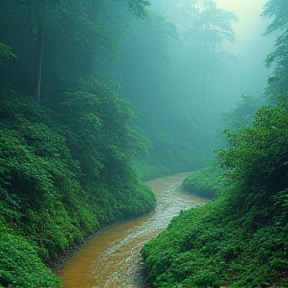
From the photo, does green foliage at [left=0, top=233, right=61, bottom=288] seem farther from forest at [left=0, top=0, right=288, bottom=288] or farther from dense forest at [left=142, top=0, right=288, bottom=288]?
dense forest at [left=142, top=0, right=288, bottom=288]

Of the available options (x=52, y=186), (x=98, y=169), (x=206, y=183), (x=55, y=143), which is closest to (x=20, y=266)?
(x=52, y=186)

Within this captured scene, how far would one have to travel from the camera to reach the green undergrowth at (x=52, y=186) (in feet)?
30.2

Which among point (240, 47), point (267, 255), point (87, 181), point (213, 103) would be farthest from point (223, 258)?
point (240, 47)

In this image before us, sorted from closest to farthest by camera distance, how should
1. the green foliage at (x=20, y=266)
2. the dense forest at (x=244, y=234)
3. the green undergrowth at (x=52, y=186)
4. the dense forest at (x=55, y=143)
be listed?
the dense forest at (x=244, y=234) → the green foliage at (x=20, y=266) → the green undergrowth at (x=52, y=186) → the dense forest at (x=55, y=143)

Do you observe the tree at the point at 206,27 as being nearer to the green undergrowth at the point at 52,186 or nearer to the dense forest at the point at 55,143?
the dense forest at the point at 55,143

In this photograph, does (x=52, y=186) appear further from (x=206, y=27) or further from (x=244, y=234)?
(x=206, y=27)

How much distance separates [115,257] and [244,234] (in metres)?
5.32

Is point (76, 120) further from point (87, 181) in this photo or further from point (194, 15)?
point (194, 15)

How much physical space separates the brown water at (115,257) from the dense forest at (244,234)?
28.2 inches

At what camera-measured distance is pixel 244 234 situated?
8.59m

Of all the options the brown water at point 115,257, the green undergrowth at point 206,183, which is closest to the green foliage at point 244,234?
the brown water at point 115,257

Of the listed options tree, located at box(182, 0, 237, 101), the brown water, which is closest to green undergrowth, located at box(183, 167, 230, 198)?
the brown water

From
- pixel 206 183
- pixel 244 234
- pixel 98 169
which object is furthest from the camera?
pixel 206 183

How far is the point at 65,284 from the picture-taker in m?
9.22
